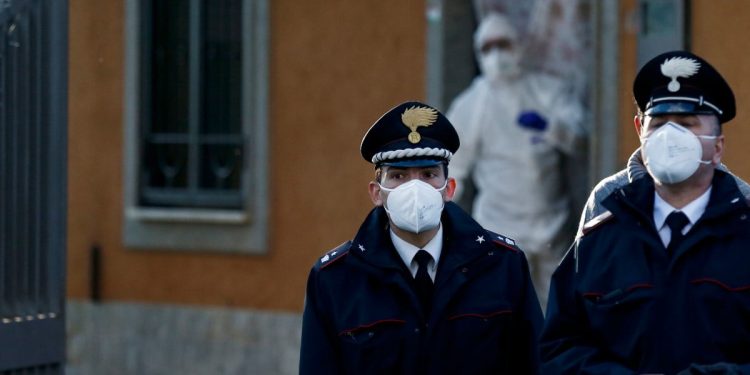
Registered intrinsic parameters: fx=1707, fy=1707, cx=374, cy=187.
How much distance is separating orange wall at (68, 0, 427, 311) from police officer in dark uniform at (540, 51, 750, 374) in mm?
6425

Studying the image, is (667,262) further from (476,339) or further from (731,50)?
(731,50)

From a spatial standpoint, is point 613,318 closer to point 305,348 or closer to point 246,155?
point 305,348

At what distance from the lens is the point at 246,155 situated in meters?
11.6

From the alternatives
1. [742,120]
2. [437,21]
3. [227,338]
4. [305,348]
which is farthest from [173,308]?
[305,348]

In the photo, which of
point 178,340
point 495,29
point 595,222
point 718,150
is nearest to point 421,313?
point 595,222

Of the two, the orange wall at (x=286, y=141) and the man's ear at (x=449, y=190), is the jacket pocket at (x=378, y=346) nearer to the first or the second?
the man's ear at (x=449, y=190)

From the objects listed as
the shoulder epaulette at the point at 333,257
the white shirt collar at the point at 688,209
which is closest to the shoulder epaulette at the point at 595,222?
the white shirt collar at the point at 688,209

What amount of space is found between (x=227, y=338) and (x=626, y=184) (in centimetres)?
765

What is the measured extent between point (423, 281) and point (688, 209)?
729mm

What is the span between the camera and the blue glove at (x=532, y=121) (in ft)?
32.7

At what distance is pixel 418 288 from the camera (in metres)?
4.37

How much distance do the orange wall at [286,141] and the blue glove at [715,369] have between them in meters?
6.75

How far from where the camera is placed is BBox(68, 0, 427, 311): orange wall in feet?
35.4

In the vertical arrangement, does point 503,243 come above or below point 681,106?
below
